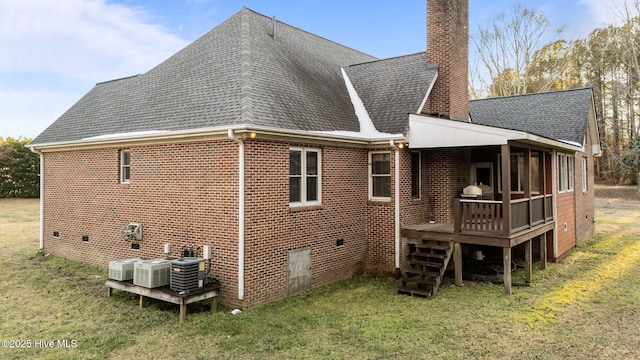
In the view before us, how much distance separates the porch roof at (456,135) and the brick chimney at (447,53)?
6.75 ft

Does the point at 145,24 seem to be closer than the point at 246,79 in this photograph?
No

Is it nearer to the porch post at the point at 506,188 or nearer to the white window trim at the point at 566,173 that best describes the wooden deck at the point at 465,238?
the porch post at the point at 506,188

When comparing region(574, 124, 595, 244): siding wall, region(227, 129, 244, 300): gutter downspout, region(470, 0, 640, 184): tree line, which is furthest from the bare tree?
region(227, 129, 244, 300): gutter downspout

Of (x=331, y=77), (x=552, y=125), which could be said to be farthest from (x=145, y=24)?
(x=552, y=125)

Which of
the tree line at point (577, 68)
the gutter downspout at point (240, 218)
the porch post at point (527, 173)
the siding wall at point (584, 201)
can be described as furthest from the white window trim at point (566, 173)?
the tree line at point (577, 68)

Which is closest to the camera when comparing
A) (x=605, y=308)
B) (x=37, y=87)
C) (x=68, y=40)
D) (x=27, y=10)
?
(x=605, y=308)

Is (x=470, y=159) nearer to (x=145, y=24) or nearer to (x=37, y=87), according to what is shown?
(x=145, y=24)

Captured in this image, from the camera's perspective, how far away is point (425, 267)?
9.55 m

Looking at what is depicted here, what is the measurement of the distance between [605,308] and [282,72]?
901 centimetres

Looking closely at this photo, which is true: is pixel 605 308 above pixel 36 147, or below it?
below

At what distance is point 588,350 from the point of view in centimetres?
604

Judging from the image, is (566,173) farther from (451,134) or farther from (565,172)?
(451,134)

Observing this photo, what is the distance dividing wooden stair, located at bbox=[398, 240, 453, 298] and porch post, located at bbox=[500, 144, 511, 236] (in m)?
1.35

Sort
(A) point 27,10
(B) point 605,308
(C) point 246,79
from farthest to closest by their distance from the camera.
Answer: (A) point 27,10
(C) point 246,79
(B) point 605,308
